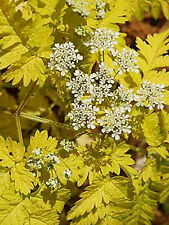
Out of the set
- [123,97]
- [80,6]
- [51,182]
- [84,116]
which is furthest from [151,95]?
[51,182]

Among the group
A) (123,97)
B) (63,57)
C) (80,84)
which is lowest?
(123,97)

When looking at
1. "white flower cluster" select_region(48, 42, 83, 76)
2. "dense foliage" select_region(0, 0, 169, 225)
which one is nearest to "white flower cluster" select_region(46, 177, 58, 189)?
"dense foliage" select_region(0, 0, 169, 225)

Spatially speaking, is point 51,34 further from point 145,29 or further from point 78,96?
point 145,29

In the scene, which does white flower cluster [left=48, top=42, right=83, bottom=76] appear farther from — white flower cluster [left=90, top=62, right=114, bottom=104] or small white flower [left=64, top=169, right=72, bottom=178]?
small white flower [left=64, top=169, right=72, bottom=178]

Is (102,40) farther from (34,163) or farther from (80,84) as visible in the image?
(34,163)

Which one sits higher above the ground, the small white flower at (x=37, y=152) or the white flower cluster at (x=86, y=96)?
the white flower cluster at (x=86, y=96)

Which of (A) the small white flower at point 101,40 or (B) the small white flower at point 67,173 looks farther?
(A) the small white flower at point 101,40

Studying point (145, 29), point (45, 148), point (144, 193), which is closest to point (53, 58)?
point (45, 148)

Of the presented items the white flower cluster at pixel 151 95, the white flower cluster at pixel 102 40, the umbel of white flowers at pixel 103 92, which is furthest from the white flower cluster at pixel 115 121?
the white flower cluster at pixel 102 40

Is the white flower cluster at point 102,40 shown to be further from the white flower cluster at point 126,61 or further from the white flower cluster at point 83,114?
the white flower cluster at point 83,114
